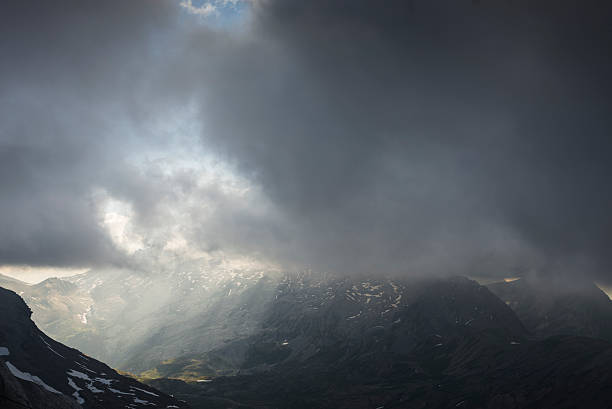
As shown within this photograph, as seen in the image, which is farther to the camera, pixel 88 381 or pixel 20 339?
pixel 20 339

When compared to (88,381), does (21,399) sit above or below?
above

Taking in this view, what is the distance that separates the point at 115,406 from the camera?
485 feet

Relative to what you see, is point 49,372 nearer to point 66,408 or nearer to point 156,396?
point 156,396

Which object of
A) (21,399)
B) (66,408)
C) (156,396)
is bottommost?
(156,396)

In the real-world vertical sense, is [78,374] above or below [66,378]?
below

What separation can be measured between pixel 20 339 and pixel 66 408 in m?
220

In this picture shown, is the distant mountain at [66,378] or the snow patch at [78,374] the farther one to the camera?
the snow patch at [78,374]

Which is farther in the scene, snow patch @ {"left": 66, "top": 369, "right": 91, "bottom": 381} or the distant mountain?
snow patch @ {"left": 66, "top": 369, "right": 91, "bottom": 381}

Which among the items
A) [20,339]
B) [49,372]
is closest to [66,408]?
[49,372]

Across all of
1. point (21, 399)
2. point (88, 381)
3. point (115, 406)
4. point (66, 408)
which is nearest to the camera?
point (21, 399)

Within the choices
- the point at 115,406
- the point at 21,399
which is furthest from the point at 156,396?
the point at 21,399

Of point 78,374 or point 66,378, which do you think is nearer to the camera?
point 66,378

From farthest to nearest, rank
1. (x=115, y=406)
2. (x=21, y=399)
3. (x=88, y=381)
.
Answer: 1. (x=88, y=381)
2. (x=115, y=406)
3. (x=21, y=399)

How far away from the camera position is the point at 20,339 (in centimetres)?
19375
